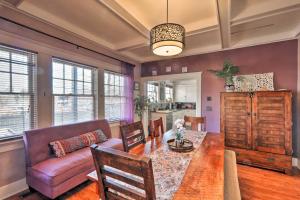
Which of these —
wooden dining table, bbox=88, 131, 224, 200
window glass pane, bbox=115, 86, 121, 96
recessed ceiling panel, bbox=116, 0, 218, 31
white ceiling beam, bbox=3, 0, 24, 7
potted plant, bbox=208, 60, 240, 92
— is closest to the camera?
wooden dining table, bbox=88, 131, 224, 200

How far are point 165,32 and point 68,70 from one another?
212 centimetres

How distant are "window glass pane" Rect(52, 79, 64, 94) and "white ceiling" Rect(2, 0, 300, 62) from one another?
0.93 metres

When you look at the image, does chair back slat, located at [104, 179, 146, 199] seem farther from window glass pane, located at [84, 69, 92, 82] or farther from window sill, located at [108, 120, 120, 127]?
window sill, located at [108, 120, 120, 127]

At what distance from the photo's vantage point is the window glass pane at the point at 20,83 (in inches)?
86.4

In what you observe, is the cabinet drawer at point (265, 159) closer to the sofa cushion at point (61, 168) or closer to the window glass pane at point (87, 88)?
the sofa cushion at point (61, 168)

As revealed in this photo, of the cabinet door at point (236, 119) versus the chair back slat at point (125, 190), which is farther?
the cabinet door at point (236, 119)

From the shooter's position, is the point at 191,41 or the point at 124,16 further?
the point at 191,41

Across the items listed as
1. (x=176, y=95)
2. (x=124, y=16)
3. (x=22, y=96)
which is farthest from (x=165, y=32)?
(x=176, y=95)

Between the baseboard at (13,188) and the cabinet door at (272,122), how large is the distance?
3898 mm

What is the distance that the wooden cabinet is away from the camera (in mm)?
2674

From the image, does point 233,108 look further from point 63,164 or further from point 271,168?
point 63,164

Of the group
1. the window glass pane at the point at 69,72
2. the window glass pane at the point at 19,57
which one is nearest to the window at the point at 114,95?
the window glass pane at the point at 69,72

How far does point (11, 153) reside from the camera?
2.13 metres

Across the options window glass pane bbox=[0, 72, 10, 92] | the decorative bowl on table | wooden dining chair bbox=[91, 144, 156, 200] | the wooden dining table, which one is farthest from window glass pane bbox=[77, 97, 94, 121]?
wooden dining chair bbox=[91, 144, 156, 200]
